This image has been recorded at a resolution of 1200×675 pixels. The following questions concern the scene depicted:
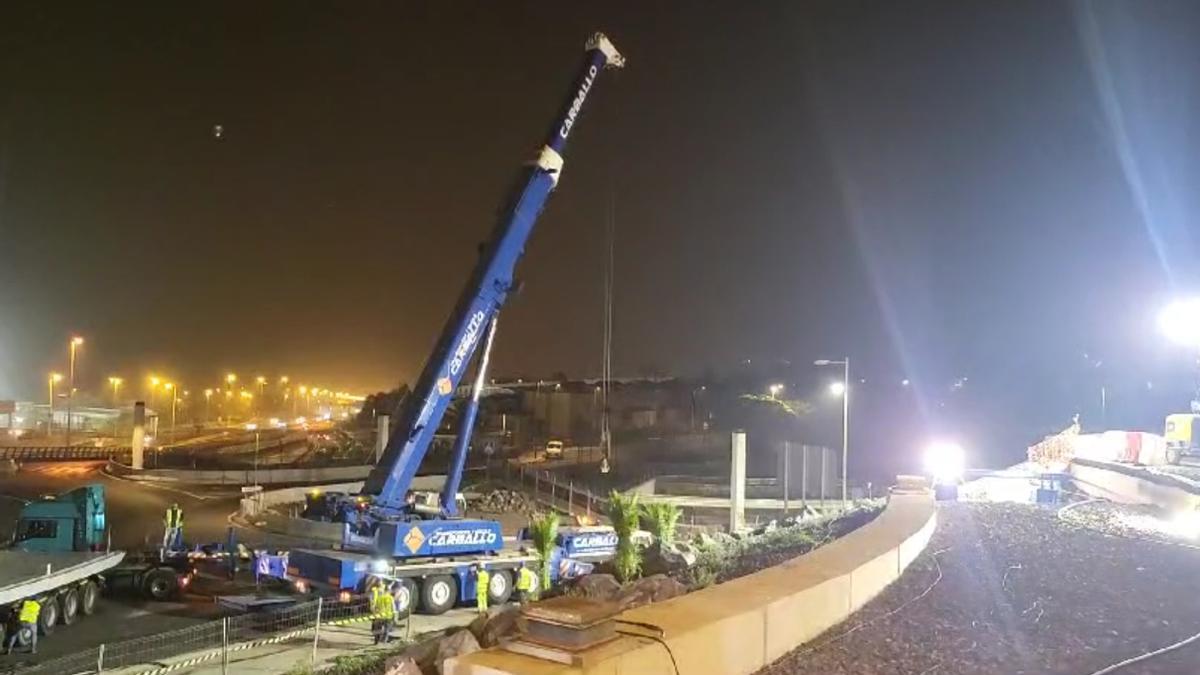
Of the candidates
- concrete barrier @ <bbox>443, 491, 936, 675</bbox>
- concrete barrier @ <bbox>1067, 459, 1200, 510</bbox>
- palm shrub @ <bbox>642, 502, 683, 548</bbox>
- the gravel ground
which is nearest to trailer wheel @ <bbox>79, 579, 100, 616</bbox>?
palm shrub @ <bbox>642, 502, 683, 548</bbox>

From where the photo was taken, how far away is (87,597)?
68.4 feet

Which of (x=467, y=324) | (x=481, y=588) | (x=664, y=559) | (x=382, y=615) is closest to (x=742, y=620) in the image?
(x=664, y=559)

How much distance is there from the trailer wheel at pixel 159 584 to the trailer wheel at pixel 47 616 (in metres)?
3.07

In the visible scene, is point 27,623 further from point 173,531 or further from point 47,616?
point 173,531

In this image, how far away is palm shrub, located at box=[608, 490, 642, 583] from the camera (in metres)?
16.3

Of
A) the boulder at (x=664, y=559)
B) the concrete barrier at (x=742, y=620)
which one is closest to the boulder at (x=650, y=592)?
the concrete barrier at (x=742, y=620)

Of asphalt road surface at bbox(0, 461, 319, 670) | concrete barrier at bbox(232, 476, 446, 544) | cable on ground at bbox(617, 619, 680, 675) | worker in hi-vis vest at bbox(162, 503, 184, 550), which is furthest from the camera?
concrete barrier at bbox(232, 476, 446, 544)

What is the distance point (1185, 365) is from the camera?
75938mm

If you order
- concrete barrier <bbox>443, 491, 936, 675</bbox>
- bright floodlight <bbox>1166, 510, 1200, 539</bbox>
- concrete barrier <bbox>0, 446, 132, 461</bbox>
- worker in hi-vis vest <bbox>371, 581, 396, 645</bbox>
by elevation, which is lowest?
concrete barrier <bbox>0, 446, 132, 461</bbox>

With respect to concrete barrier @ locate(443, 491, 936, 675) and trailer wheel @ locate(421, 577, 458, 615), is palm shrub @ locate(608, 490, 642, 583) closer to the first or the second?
trailer wheel @ locate(421, 577, 458, 615)

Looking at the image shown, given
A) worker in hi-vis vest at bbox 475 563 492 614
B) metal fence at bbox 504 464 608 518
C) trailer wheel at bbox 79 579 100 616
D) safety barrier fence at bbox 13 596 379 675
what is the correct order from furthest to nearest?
metal fence at bbox 504 464 608 518, trailer wheel at bbox 79 579 100 616, worker in hi-vis vest at bbox 475 563 492 614, safety barrier fence at bbox 13 596 379 675

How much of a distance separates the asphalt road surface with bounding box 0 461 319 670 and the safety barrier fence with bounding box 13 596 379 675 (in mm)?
3311

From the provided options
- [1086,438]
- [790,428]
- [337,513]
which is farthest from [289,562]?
[790,428]

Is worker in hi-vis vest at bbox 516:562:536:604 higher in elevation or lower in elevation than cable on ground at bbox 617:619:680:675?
lower
